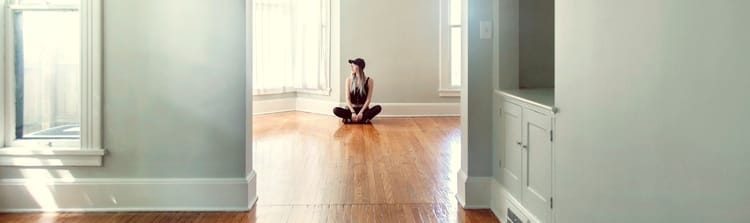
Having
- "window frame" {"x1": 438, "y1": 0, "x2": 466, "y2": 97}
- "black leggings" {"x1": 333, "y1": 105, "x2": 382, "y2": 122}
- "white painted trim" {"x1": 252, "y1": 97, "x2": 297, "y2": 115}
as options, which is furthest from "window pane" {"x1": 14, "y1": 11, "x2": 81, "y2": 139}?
"window frame" {"x1": 438, "y1": 0, "x2": 466, "y2": 97}

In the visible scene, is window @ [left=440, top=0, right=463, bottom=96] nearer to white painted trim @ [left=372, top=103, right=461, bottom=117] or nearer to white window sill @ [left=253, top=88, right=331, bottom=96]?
white painted trim @ [left=372, top=103, right=461, bottom=117]

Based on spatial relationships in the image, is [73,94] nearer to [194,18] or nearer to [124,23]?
[124,23]

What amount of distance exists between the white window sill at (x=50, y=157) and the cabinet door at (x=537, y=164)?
2.03m

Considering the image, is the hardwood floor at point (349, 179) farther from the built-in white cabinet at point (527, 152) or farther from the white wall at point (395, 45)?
the white wall at point (395, 45)

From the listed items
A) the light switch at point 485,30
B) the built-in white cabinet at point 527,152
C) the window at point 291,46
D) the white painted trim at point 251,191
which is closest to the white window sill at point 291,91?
the window at point 291,46

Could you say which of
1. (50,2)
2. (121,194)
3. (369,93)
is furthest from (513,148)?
(369,93)

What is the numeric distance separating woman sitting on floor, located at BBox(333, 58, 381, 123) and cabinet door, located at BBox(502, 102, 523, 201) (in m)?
4.81

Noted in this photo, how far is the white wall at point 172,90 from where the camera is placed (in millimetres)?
3131

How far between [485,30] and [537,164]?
895 mm

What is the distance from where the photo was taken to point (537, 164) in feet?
8.29

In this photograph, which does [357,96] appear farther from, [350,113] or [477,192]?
[477,192]

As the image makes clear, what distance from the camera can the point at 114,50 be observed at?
10.3 ft

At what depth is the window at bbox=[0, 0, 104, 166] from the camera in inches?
123

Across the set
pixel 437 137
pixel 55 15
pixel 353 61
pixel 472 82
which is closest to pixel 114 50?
pixel 55 15
